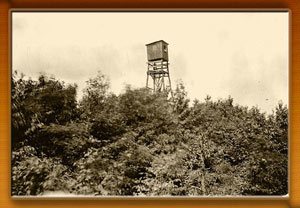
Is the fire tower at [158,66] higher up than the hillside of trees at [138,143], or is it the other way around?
the fire tower at [158,66]

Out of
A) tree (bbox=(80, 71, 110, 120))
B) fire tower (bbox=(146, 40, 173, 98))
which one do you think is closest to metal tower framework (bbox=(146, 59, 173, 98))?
fire tower (bbox=(146, 40, 173, 98))

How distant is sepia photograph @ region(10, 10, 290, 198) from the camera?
271cm

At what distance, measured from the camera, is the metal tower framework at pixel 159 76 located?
2711 mm

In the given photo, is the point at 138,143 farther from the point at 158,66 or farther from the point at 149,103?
the point at 158,66

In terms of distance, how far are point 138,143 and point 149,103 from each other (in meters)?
0.40

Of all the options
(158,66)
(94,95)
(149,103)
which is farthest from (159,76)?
(94,95)

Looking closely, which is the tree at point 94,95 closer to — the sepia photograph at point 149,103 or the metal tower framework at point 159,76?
the sepia photograph at point 149,103

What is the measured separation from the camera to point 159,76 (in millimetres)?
2711

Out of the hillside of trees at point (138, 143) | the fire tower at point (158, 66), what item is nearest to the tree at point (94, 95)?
the hillside of trees at point (138, 143)

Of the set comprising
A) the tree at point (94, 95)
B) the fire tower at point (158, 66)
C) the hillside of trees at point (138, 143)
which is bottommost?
the hillside of trees at point (138, 143)

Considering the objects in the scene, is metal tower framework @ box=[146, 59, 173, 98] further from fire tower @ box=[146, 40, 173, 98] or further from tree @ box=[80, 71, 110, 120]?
tree @ box=[80, 71, 110, 120]

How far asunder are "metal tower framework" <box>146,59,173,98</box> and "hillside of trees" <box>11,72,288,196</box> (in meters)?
0.07

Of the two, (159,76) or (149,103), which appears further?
(149,103)

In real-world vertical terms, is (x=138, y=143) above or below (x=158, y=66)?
below
